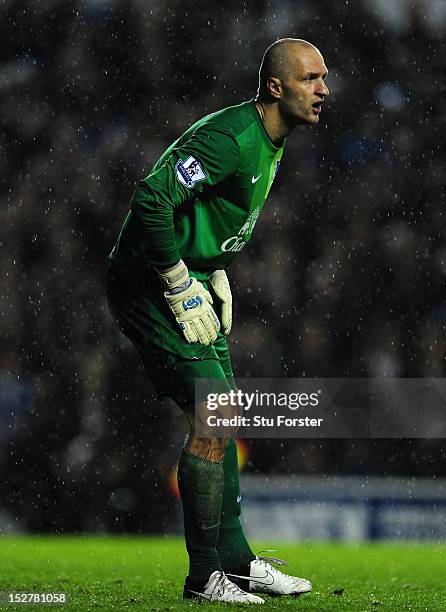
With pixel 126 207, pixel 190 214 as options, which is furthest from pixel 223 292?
pixel 126 207

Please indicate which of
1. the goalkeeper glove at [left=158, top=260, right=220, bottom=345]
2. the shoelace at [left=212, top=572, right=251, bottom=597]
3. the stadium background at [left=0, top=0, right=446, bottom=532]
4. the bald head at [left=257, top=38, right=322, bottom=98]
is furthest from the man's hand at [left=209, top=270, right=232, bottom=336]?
the stadium background at [left=0, top=0, right=446, bottom=532]

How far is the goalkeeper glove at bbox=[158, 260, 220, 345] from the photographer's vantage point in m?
3.49

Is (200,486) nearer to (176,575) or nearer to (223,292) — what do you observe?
(223,292)

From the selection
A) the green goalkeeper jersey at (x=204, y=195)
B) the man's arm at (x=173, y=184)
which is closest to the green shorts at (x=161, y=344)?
the green goalkeeper jersey at (x=204, y=195)

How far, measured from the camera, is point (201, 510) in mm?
3516

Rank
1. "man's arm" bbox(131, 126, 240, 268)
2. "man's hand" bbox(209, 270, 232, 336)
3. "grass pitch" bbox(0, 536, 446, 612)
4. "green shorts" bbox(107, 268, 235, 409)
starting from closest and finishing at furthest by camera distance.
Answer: "man's arm" bbox(131, 126, 240, 268) < "green shorts" bbox(107, 268, 235, 409) < "grass pitch" bbox(0, 536, 446, 612) < "man's hand" bbox(209, 270, 232, 336)

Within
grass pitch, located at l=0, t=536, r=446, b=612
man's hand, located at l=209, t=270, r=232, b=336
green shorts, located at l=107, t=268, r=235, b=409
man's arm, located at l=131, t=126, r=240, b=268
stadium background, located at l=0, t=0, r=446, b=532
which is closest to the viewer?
man's arm, located at l=131, t=126, r=240, b=268

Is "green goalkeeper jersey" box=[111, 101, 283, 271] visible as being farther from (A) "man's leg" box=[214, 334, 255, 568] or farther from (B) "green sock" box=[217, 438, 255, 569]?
(B) "green sock" box=[217, 438, 255, 569]

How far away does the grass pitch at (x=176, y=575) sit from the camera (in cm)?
373

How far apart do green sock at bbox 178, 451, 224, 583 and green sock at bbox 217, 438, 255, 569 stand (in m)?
0.30

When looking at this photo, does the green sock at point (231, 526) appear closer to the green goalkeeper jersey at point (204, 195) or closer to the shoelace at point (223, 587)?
the shoelace at point (223, 587)

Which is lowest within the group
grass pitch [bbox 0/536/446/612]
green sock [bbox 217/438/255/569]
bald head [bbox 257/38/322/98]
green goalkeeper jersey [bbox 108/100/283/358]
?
grass pitch [bbox 0/536/446/612]

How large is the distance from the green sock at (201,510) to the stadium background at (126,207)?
6.11m

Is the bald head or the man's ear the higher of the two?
the bald head
